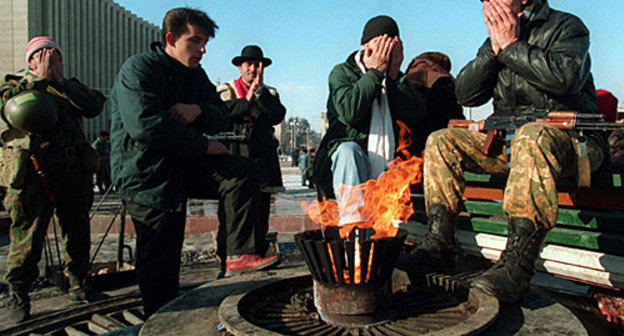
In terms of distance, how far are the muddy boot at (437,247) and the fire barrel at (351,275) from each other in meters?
0.71

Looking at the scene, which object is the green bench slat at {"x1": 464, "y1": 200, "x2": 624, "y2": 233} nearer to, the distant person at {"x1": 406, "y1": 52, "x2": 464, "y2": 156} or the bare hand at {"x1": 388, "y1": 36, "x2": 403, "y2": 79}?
the distant person at {"x1": 406, "y1": 52, "x2": 464, "y2": 156}

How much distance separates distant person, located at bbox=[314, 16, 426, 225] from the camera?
3.54 meters

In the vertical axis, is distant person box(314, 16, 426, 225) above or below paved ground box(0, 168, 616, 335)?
above

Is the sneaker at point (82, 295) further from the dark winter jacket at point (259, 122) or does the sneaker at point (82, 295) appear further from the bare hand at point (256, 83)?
the bare hand at point (256, 83)

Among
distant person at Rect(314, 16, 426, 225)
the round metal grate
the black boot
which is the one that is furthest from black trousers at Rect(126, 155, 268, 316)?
the black boot

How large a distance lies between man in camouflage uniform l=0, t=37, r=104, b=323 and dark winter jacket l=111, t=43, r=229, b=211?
3.36 ft

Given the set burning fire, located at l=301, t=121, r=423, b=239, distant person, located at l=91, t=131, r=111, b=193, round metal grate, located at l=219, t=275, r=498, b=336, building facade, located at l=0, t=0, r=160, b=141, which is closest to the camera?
round metal grate, located at l=219, t=275, r=498, b=336

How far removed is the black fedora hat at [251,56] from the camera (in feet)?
16.9

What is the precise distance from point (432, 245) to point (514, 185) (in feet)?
2.09

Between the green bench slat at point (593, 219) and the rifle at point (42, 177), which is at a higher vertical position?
the rifle at point (42, 177)

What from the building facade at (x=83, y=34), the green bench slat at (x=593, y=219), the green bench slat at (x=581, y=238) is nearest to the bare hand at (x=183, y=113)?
the green bench slat at (x=581, y=238)

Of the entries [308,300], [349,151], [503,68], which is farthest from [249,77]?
[308,300]

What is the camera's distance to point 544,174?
2.39 metres

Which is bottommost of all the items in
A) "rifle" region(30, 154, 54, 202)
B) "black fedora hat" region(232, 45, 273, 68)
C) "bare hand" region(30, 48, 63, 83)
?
"rifle" region(30, 154, 54, 202)
